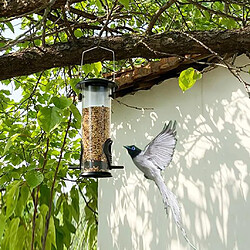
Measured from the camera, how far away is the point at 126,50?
6.20ft

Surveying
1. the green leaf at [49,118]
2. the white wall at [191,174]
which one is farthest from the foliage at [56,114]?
the white wall at [191,174]

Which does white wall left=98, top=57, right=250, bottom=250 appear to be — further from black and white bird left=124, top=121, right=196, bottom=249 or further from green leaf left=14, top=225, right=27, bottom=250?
green leaf left=14, top=225, right=27, bottom=250

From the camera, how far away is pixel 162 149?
6.64 ft

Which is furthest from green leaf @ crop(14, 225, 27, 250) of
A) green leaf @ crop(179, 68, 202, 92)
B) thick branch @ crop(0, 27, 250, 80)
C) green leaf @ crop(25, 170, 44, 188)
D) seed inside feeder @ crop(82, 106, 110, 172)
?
green leaf @ crop(179, 68, 202, 92)

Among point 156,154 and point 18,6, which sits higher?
point 18,6

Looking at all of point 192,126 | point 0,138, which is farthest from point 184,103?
point 0,138

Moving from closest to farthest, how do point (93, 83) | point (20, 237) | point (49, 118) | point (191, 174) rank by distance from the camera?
1. point (49, 118)
2. point (93, 83)
3. point (20, 237)
4. point (191, 174)

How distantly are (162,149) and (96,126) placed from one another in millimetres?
284

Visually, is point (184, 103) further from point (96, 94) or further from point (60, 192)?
point (96, 94)

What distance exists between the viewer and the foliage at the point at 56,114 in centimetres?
185

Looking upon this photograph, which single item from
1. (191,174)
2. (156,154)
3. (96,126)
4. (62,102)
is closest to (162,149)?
(156,154)

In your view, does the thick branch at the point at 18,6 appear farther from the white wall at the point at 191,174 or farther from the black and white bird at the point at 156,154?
the white wall at the point at 191,174

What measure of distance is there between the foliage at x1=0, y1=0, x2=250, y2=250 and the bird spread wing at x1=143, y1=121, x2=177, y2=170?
0.94 ft

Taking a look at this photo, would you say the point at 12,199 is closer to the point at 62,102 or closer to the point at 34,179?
the point at 34,179
